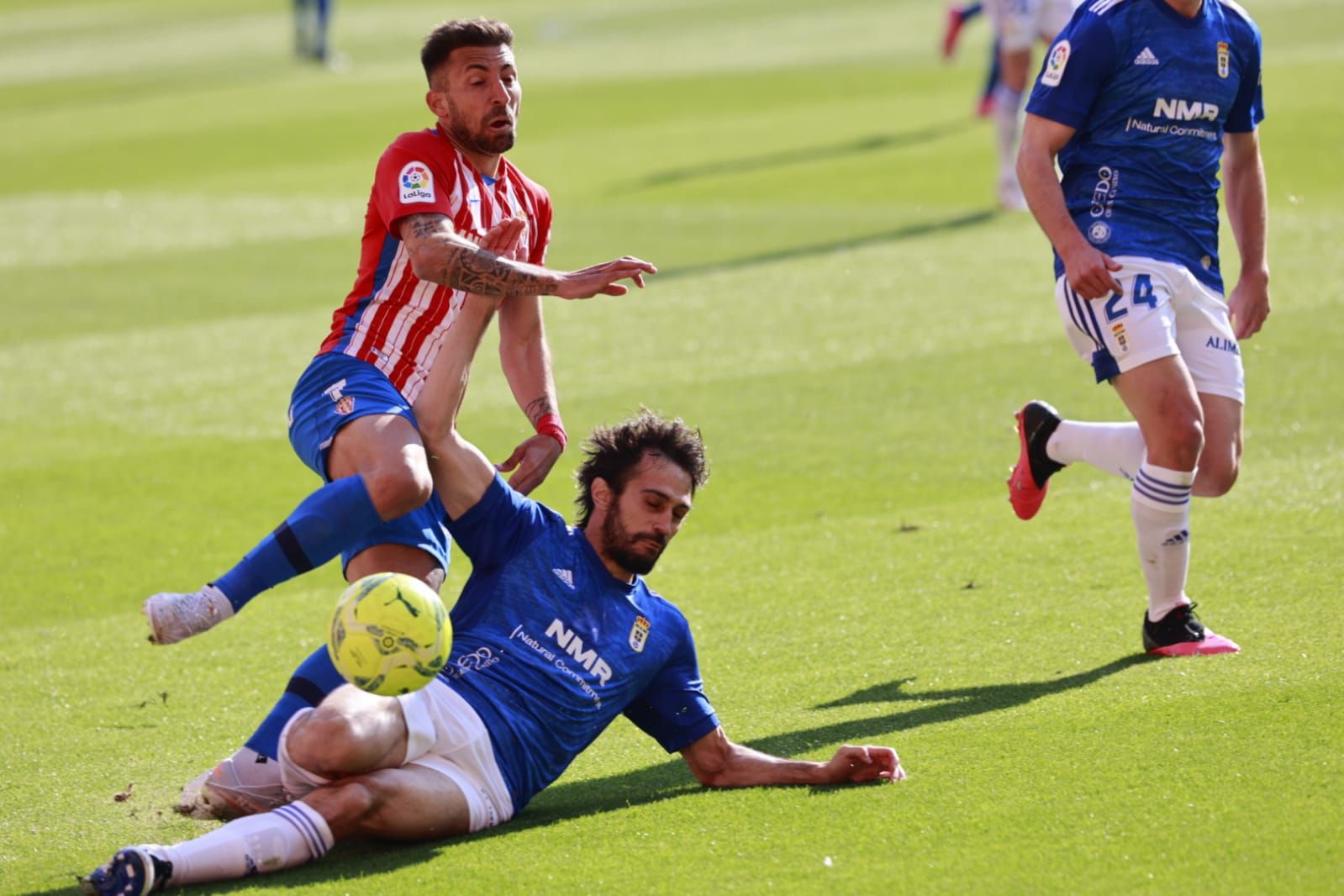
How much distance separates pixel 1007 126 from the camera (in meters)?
17.3

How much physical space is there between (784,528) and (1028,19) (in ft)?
31.7

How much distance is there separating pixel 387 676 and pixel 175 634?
0.65 meters

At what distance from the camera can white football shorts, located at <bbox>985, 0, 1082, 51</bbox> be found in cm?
1672

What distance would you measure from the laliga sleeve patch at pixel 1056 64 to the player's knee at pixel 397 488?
2.80 m

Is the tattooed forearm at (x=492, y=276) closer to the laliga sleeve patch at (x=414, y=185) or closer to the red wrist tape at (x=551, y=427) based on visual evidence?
the laliga sleeve patch at (x=414, y=185)

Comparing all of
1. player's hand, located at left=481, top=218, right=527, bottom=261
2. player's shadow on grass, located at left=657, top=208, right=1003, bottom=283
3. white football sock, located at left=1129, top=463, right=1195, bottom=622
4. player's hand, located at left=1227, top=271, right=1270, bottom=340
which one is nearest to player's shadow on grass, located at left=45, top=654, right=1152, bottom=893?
white football sock, located at left=1129, top=463, right=1195, bottom=622

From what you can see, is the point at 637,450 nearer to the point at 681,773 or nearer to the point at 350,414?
the point at 350,414

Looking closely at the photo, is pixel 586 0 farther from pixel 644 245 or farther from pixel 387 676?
pixel 387 676

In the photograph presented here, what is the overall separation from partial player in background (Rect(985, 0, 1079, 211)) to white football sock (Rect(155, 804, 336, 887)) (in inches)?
507

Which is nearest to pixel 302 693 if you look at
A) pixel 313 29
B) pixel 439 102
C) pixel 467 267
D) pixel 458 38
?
pixel 467 267

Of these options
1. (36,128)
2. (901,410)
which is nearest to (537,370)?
(901,410)

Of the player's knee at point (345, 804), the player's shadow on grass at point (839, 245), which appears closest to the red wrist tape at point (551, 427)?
the player's knee at point (345, 804)

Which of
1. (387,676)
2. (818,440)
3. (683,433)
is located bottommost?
(818,440)

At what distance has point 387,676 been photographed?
4.80 metres
